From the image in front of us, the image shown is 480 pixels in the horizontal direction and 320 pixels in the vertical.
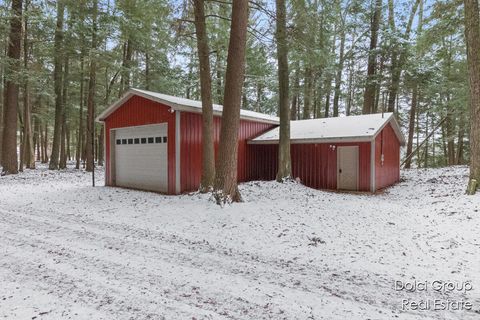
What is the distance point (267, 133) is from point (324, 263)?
Result: 1004 centimetres

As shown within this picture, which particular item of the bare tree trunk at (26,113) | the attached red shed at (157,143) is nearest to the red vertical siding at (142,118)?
the attached red shed at (157,143)

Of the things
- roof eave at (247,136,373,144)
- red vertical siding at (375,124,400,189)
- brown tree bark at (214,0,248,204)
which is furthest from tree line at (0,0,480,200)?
red vertical siding at (375,124,400,189)

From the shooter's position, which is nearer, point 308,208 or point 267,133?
point 308,208

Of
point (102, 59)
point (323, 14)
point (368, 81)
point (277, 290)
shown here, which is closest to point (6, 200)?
point (102, 59)

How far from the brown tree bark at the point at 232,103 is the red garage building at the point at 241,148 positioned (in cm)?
300

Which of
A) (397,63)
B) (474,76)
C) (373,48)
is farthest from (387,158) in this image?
(373,48)

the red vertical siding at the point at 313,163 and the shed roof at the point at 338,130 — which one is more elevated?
the shed roof at the point at 338,130

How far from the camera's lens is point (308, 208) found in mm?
7281

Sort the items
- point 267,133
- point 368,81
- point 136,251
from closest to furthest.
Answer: point 136,251 < point 267,133 < point 368,81

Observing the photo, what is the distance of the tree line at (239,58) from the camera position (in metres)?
8.46

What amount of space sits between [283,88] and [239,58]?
3696 mm

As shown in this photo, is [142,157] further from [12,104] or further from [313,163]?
[12,104]

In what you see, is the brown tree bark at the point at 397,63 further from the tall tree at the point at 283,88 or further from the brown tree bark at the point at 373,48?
the tall tree at the point at 283,88

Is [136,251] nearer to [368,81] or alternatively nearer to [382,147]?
[382,147]
